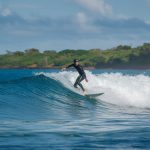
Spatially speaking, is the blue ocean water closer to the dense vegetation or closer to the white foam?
the white foam

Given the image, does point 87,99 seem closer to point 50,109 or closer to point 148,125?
point 50,109

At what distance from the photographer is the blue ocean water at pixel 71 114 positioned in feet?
41.4

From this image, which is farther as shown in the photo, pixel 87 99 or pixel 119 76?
pixel 119 76

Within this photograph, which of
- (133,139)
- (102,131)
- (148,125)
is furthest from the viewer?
(148,125)

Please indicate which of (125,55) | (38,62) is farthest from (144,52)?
(38,62)

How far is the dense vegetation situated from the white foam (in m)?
137

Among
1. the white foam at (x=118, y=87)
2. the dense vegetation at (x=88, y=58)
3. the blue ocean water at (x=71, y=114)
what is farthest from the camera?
the dense vegetation at (x=88, y=58)

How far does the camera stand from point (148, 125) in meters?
15.5

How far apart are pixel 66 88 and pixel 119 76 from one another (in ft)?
24.7

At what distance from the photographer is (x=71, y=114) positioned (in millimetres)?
19141

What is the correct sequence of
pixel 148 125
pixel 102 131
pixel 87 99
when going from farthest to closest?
1. pixel 87 99
2. pixel 148 125
3. pixel 102 131

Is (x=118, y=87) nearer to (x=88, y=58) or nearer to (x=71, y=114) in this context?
(x=71, y=114)

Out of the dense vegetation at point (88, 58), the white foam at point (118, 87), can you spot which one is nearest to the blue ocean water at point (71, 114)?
the white foam at point (118, 87)

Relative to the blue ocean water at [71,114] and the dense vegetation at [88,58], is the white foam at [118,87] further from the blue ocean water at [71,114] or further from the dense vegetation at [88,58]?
the dense vegetation at [88,58]
